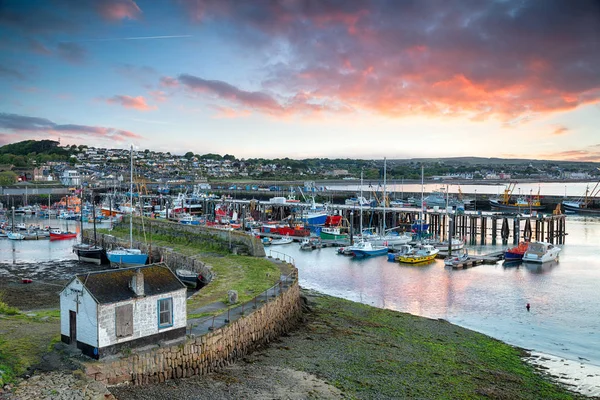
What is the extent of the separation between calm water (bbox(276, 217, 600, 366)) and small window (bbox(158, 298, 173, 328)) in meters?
15.5

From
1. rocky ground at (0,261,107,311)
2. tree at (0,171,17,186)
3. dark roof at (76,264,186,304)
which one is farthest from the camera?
tree at (0,171,17,186)

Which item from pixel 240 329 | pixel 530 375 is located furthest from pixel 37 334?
pixel 530 375

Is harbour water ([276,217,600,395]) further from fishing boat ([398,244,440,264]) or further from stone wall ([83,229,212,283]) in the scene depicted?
stone wall ([83,229,212,283])

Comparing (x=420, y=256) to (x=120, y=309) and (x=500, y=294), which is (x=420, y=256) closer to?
(x=500, y=294)

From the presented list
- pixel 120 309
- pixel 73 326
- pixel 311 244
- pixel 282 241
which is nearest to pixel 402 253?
pixel 311 244

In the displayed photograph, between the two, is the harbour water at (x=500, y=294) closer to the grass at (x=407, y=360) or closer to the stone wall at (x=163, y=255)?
the grass at (x=407, y=360)

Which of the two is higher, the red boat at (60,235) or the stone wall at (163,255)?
the stone wall at (163,255)

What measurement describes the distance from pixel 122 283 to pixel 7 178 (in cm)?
12316

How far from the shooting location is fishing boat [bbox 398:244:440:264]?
42.0 metres

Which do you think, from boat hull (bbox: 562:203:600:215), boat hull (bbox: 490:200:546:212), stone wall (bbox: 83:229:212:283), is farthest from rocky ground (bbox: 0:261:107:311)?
boat hull (bbox: 562:203:600:215)

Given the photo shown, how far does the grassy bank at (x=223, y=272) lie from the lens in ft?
70.8

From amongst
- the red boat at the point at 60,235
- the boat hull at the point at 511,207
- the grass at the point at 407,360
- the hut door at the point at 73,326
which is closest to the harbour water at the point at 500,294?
the grass at the point at 407,360

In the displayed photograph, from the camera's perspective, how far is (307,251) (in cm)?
4872

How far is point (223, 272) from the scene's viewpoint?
28141 millimetres
